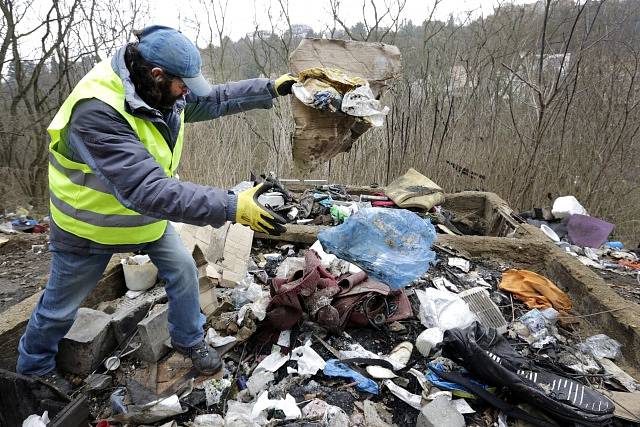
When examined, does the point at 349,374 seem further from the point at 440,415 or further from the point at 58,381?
the point at 58,381

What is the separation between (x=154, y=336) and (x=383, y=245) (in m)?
1.62

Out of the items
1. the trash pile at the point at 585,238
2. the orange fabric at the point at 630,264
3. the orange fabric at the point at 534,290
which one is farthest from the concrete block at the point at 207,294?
the orange fabric at the point at 630,264

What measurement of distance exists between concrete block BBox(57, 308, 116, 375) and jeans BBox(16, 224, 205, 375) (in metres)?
0.11

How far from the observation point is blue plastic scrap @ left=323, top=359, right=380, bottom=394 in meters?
2.24

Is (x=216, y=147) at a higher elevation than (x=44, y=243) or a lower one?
higher

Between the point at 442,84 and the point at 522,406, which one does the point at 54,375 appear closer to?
the point at 522,406

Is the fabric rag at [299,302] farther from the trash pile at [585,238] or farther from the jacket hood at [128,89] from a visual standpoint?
the trash pile at [585,238]

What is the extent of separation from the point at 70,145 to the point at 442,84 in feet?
20.1

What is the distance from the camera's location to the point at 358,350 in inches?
101

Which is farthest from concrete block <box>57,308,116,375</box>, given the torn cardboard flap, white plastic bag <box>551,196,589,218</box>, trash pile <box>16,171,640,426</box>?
Result: white plastic bag <box>551,196,589,218</box>

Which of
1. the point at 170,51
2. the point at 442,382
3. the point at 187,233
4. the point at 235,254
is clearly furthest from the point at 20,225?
the point at 442,382

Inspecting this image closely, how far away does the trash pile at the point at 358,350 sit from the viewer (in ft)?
6.78

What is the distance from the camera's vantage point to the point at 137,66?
1.82 m

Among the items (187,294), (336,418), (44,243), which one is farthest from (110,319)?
(44,243)
